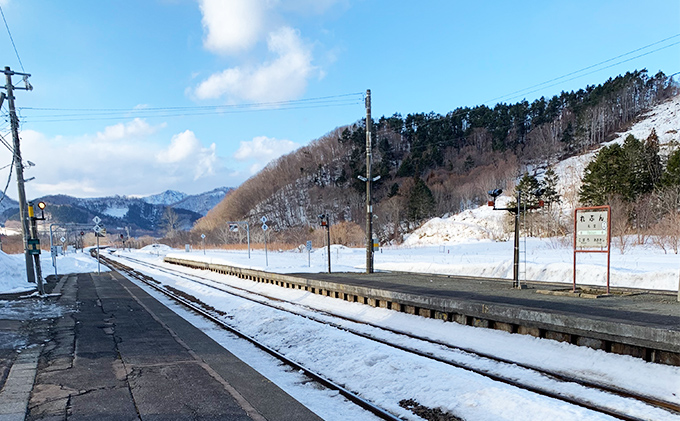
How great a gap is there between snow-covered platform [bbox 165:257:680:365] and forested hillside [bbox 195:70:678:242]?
66680mm

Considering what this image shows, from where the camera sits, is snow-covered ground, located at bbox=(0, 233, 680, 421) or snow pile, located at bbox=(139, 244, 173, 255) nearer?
snow-covered ground, located at bbox=(0, 233, 680, 421)

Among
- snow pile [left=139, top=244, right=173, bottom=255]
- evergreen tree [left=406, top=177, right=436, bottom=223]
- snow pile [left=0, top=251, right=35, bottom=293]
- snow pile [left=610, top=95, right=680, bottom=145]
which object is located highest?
snow pile [left=610, top=95, right=680, bottom=145]

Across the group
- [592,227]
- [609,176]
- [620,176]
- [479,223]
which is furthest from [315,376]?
[479,223]

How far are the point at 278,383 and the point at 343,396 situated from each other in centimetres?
119

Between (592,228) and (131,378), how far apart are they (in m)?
11.3

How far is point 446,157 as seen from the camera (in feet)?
408

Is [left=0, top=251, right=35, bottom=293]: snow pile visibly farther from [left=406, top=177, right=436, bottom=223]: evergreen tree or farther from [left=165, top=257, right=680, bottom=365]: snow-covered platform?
[left=406, top=177, right=436, bottom=223]: evergreen tree

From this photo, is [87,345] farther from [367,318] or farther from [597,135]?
[597,135]

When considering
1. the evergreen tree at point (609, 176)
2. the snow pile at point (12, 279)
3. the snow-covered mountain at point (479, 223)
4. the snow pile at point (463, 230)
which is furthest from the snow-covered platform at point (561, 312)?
the snow pile at point (463, 230)

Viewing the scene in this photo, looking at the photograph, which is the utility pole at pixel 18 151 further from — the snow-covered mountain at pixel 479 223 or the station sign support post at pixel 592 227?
the snow-covered mountain at pixel 479 223

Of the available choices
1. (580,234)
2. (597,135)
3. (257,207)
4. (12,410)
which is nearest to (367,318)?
(580,234)

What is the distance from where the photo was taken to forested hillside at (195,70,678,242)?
94.3 metres

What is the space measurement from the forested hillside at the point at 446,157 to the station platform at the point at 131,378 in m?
68.4

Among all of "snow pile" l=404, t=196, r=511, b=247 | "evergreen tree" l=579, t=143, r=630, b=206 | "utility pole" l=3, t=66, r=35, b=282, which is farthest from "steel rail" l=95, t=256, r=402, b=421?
"snow pile" l=404, t=196, r=511, b=247
